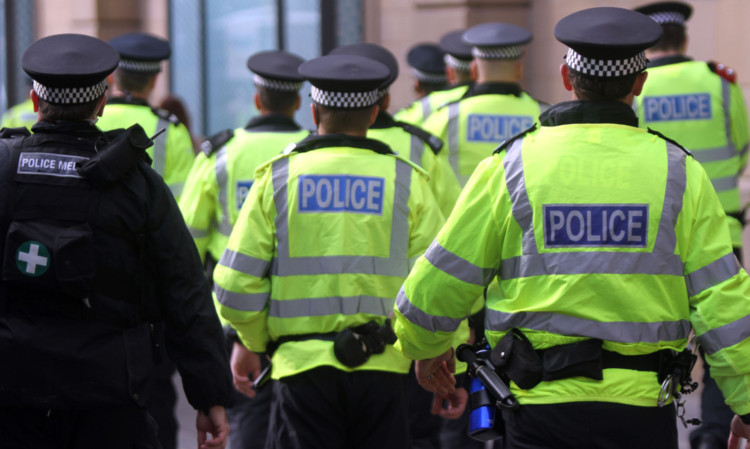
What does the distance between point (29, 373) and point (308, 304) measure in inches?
49.3

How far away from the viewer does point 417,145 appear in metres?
6.09

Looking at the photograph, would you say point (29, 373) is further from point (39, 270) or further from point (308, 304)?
point (308, 304)

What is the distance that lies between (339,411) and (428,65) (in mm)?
4499

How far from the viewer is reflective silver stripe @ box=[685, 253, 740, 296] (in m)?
3.55

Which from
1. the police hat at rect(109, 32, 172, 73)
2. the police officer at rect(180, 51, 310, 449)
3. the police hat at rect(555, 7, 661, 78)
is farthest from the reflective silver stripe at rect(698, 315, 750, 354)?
the police hat at rect(109, 32, 172, 73)

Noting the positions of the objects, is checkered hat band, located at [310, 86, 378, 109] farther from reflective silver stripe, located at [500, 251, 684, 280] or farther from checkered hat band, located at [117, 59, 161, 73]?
checkered hat band, located at [117, 59, 161, 73]

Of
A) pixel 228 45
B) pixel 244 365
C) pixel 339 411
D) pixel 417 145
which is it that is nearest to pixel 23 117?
pixel 228 45

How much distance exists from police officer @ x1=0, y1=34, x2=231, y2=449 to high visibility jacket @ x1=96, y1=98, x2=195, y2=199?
314cm

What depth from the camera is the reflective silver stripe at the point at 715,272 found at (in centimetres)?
355

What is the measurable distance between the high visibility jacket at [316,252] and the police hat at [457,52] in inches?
137

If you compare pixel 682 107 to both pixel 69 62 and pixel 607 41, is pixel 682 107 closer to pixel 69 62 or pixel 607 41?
pixel 607 41

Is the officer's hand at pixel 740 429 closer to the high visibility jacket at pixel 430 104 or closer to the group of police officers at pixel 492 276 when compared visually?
the group of police officers at pixel 492 276

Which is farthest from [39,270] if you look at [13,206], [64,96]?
[64,96]

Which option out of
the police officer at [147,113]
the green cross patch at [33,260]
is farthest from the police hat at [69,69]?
the police officer at [147,113]
